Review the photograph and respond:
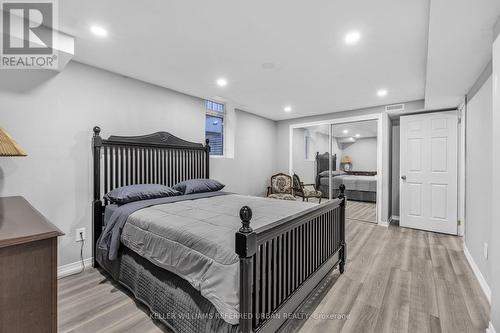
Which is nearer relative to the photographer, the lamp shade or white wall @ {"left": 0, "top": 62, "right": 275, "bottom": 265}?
the lamp shade

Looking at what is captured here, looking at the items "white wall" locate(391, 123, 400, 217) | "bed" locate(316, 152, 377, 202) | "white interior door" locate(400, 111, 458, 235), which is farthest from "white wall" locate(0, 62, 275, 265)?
"white wall" locate(391, 123, 400, 217)

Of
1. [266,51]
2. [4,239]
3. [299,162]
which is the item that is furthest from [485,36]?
[299,162]

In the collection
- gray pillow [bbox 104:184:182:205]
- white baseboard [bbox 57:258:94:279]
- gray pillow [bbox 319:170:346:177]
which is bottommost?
white baseboard [bbox 57:258:94:279]

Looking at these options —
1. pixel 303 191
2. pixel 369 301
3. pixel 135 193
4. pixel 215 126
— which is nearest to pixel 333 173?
pixel 303 191

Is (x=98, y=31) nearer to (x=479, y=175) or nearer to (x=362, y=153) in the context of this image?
(x=479, y=175)

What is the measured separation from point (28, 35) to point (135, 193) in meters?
1.67

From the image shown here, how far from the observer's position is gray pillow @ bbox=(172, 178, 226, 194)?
3158 millimetres

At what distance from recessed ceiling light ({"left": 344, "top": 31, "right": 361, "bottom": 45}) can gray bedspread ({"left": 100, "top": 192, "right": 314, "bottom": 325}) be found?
1.68 metres

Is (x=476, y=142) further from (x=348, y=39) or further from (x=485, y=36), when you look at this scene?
(x=348, y=39)

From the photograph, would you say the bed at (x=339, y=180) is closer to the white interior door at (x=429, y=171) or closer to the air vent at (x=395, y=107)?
the white interior door at (x=429, y=171)

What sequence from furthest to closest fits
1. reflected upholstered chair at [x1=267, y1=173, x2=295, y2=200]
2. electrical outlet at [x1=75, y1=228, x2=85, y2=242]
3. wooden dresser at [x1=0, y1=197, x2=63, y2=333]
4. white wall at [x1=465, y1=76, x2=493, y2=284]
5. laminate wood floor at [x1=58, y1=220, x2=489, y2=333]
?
reflected upholstered chair at [x1=267, y1=173, x2=295, y2=200] → electrical outlet at [x1=75, y1=228, x2=85, y2=242] → white wall at [x1=465, y1=76, x2=493, y2=284] → laminate wood floor at [x1=58, y1=220, x2=489, y2=333] → wooden dresser at [x1=0, y1=197, x2=63, y2=333]

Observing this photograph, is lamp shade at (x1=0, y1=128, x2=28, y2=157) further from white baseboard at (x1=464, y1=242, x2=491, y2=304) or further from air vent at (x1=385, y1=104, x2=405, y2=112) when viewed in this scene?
air vent at (x1=385, y1=104, x2=405, y2=112)

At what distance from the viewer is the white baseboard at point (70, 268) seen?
8.13 feet

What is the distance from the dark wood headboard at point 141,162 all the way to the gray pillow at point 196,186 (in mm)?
308
